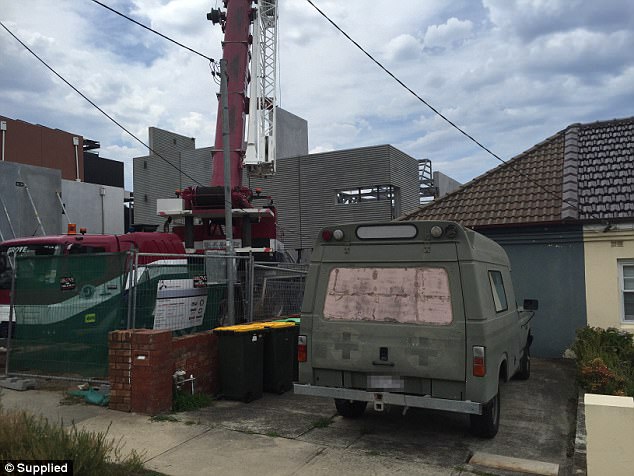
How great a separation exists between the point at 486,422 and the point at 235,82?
1068 centimetres

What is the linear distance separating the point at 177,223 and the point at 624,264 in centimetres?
999

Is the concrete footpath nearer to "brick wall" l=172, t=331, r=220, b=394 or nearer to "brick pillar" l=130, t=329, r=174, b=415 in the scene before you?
"brick pillar" l=130, t=329, r=174, b=415

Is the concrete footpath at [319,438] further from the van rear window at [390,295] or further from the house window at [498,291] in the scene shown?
the house window at [498,291]

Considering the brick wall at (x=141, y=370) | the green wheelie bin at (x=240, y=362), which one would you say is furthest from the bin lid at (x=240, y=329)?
the brick wall at (x=141, y=370)

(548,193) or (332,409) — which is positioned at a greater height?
(548,193)

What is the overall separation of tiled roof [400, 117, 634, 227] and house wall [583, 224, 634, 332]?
1.22 feet

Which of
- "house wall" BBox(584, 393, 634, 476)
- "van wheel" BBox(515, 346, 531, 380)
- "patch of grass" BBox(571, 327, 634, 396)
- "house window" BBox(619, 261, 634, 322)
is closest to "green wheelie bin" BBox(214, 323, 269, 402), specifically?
"van wheel" BBox(515, 346, 531, 380)

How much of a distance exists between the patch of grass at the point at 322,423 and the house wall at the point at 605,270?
6.87 meters

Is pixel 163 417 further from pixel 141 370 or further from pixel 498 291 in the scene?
pixel 498 291

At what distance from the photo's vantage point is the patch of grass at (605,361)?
738 centimetres

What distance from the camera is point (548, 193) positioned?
12.2m

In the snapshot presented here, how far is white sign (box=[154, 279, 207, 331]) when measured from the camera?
25.4 ft

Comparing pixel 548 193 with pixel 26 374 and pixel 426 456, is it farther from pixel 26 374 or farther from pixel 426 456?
pixel 26 374

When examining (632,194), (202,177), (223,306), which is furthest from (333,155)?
(223,306)
